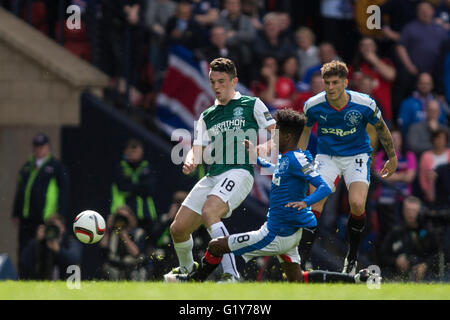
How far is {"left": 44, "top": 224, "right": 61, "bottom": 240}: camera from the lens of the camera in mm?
12320

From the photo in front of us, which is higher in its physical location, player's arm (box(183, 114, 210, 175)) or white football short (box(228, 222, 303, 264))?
player's arm (box(183, 114, 210, 175))

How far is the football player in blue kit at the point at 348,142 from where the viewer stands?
30.6 feet

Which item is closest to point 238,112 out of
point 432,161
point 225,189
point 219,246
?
point 225,189

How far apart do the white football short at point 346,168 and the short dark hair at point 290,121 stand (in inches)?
47.3

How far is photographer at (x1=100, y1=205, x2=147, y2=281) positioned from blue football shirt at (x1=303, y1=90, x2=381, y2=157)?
8.58 feet

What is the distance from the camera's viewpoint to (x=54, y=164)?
13156mm

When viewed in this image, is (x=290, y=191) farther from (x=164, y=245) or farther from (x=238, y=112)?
(x=164, y=245)

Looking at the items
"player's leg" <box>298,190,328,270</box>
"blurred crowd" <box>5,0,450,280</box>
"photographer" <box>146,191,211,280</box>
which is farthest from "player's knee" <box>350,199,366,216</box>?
"blurred crowd" <box>5,0,450,280</box>

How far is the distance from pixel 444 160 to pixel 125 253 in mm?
4931

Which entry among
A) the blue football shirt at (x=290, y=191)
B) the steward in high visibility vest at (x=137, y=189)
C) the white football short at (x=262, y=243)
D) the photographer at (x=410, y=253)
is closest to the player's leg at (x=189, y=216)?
the white football short at (x=262, y=243)

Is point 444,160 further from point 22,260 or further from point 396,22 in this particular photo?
point 22,260

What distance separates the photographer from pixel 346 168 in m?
9.52

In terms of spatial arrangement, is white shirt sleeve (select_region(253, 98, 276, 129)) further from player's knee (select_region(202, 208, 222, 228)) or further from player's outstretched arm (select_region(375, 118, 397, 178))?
player's outstretched arm (select_region(375, 118, 397, 178))
